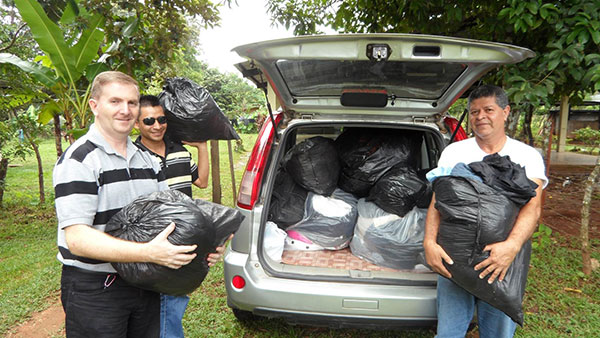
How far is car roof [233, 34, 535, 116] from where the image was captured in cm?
165

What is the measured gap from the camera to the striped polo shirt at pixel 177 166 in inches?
82.1

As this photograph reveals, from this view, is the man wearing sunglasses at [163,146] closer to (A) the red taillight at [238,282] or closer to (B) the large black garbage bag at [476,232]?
(A) the red taillight at [238,282]

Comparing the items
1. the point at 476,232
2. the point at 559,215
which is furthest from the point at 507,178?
the point at 559,215

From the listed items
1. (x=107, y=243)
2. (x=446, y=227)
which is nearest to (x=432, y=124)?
(x=446, y=227)

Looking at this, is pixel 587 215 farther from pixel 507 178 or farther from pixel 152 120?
pixel 152 120

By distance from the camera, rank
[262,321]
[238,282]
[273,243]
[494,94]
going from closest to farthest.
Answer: [494,94] < [238,282] < [273,243] < [262,321]

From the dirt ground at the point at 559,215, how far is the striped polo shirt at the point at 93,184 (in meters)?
1.78

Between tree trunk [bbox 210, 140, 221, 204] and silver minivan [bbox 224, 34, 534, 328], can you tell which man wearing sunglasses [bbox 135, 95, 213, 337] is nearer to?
silver minivan [bbox 224, 34, 534, 328]

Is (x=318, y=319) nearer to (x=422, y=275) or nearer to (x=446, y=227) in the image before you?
(x=422, y=275)

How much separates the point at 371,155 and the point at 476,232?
59.0 inches

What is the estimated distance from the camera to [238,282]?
6.43 ft

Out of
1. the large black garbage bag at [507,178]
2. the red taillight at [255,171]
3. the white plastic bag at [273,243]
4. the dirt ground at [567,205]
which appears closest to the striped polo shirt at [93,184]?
the red taillight at [255,171]

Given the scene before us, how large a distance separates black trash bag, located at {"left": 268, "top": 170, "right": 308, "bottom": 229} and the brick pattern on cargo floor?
10.5 inches

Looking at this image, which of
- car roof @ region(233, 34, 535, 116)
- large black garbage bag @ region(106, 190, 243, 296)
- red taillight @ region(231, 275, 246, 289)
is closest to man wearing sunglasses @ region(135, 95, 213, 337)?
red taillight @ region(231, 275, 246, 289)
